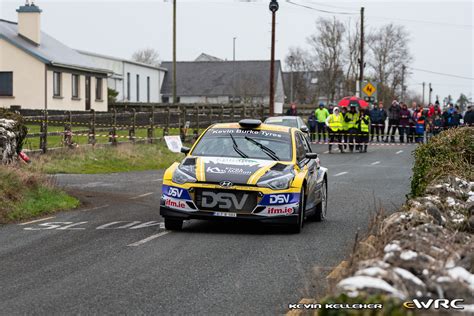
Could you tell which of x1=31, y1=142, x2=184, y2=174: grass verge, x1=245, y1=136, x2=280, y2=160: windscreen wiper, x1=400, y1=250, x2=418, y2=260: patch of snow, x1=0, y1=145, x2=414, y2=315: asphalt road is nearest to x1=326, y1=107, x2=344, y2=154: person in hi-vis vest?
x1=31, y1=142, x2=184, y2=174: grass verge

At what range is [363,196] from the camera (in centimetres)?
1947

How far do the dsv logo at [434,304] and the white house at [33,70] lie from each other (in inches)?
1787

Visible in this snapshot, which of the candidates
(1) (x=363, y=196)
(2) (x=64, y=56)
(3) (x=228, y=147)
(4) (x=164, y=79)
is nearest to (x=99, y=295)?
(3) (x=228, y=147)

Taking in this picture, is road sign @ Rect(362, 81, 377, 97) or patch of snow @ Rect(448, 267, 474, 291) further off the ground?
road sign @ Rect(362, 81, 377, 97)

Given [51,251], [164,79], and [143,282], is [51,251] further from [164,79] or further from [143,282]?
[164,79]

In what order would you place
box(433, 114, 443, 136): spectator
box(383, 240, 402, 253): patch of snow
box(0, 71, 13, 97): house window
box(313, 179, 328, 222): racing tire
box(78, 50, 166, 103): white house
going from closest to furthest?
box(383, 240, 402, 253): patch of snow → box(313, 179, 328, 222): racing tire → box(433, 114, 443, 136): spectator → box(0, 71, 13, 97): house window → box(78, 50, 166, 103): white house

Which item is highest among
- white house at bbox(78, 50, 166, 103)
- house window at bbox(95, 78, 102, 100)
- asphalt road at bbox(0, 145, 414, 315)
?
white house at bbox(78, 50, 166, 103)

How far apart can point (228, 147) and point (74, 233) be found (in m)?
2.60

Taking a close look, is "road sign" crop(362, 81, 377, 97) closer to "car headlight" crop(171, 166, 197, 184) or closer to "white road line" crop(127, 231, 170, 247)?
"car headlight" crop(171, 166, 197, 184)

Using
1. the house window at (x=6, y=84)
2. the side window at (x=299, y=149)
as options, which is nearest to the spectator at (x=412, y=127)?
the house window at (x=6, y=84)

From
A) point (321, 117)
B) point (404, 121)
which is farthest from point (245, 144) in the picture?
point (404, 121)

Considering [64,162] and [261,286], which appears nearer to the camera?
[261,286]

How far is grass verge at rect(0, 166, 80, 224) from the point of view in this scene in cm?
1541

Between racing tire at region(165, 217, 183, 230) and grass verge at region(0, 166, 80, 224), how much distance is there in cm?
281
